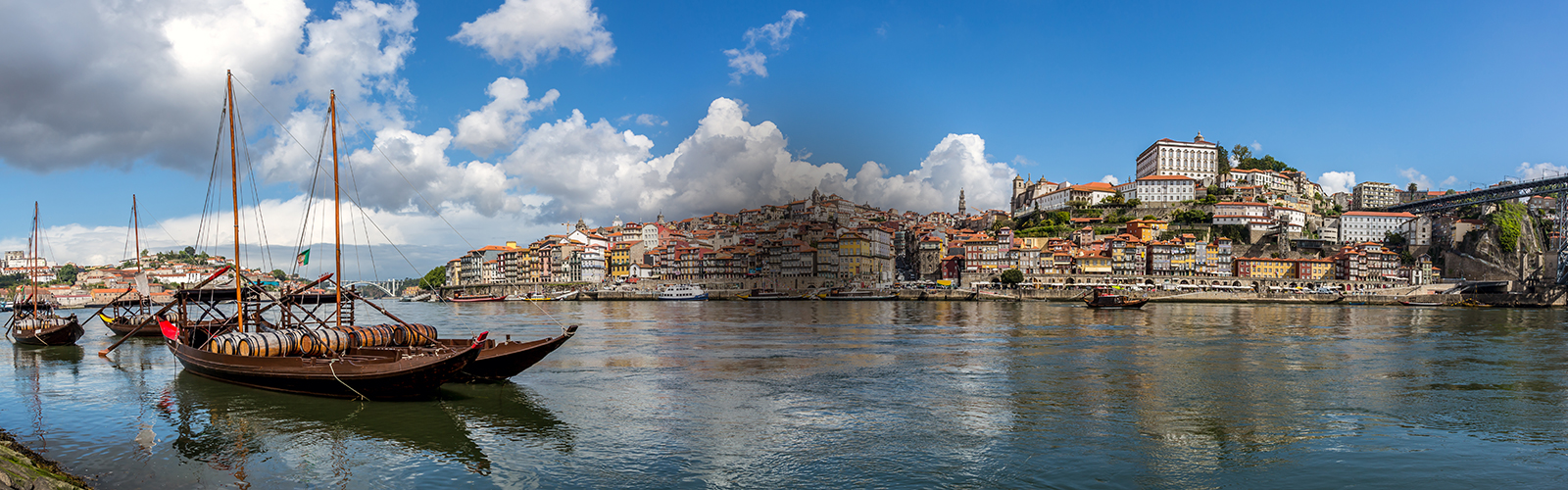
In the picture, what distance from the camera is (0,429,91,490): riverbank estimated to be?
6668 mm

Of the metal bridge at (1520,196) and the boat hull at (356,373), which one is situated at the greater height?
the metal bridge at (1520,196)

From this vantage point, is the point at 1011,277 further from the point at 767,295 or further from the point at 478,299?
the point at 478,299

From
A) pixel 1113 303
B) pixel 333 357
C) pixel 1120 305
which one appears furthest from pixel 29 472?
pixel 1120 305

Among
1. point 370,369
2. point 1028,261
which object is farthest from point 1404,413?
point 1028,261

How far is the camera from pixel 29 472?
734cm

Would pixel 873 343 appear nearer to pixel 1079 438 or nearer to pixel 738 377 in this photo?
pixel 738 377

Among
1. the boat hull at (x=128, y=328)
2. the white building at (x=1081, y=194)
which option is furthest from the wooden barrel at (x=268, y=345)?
the white building at (x=1081, y=194)

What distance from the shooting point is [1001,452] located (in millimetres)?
9641

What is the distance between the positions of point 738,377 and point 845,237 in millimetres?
72064

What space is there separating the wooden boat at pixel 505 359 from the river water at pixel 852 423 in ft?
1.19

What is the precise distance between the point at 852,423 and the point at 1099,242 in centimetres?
8108

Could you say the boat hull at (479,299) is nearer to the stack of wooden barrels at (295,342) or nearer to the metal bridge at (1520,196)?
the stack of wooden barrels at (295,342)

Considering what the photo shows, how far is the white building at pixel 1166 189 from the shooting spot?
94.4m

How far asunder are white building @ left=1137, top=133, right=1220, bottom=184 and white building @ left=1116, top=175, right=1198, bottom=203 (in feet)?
20.2
